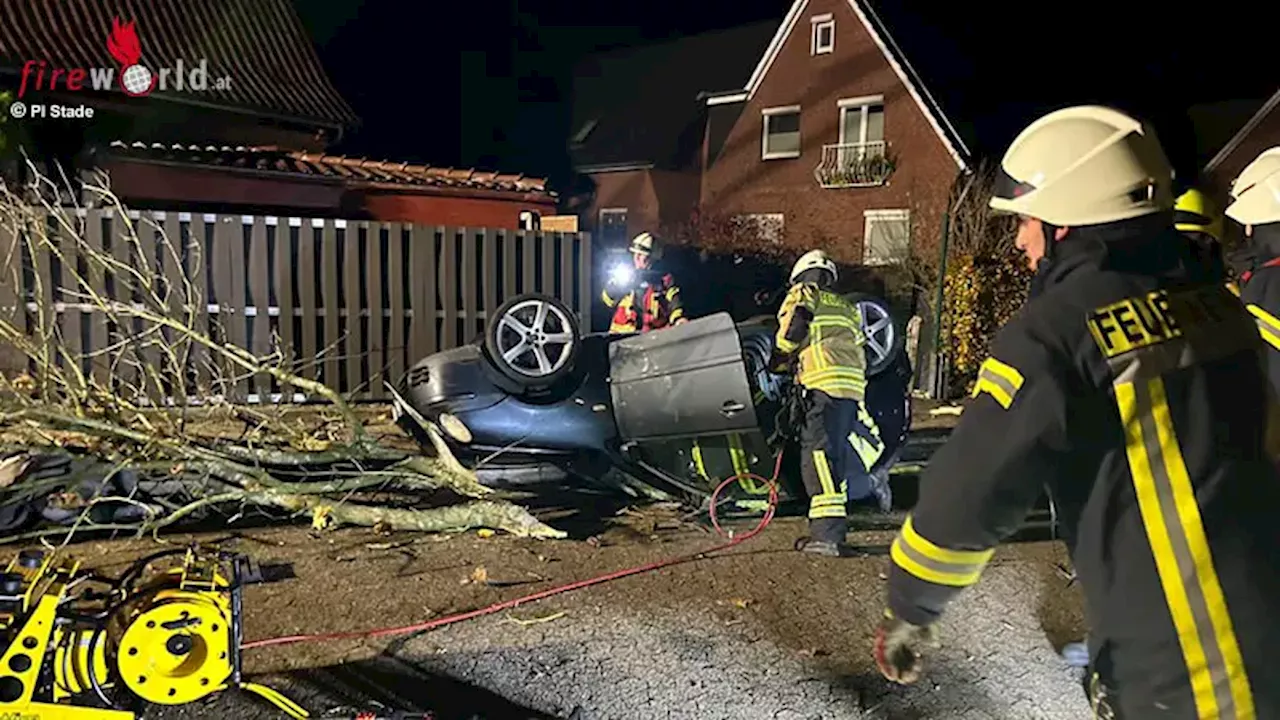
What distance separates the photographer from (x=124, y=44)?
14062 millimetres

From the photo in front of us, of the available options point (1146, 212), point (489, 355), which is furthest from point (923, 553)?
point (489, 355)

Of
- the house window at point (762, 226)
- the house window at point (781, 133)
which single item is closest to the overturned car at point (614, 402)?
the house window at point (762, 226)

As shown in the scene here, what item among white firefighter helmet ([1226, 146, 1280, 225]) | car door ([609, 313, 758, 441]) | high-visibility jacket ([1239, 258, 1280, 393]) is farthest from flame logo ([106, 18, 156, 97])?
high-visibility jacket ([1239, 258, 1280, 393])

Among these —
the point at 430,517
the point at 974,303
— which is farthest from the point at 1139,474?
the point at 974,303

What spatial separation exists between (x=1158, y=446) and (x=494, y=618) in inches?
120

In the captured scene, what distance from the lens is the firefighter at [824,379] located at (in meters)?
5.29

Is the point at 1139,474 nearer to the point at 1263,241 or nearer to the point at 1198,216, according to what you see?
the point at 1198,216

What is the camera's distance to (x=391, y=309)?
9375 mm

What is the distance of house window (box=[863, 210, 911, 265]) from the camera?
1916 centimetres

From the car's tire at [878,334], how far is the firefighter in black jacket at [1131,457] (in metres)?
4.08

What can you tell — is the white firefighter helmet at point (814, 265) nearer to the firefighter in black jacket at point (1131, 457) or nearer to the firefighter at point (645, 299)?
the firefighter at point (645, 299)

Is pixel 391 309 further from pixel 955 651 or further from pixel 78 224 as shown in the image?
pixel 955 651

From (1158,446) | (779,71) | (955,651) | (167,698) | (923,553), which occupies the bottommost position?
(955,651)

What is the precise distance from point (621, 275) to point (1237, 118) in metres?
16.9
